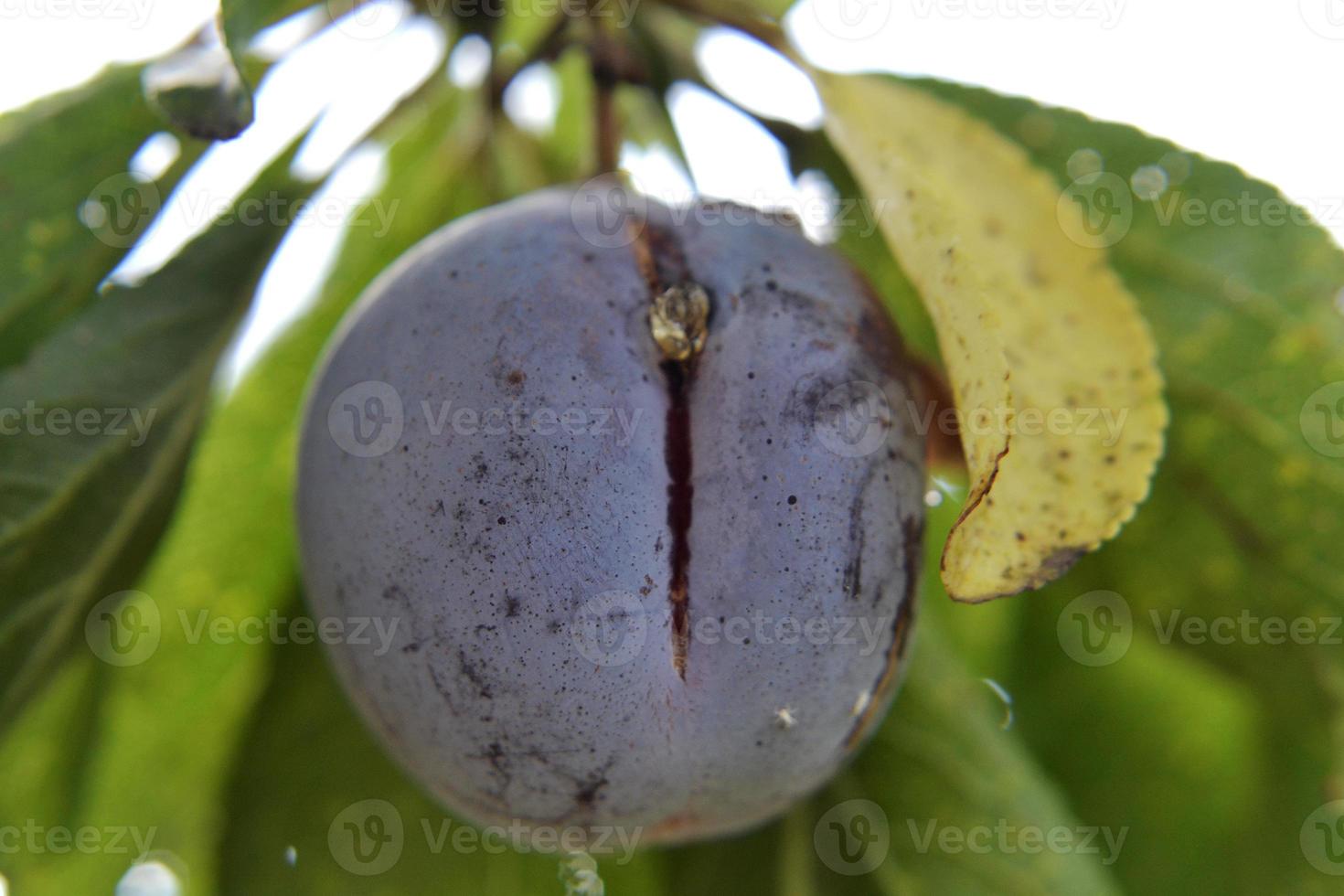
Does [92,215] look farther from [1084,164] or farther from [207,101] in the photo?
[1084,164]

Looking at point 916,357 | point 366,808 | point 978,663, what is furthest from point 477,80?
point 978,663

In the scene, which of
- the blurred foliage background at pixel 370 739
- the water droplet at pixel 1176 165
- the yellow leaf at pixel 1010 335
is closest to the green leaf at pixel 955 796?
the blurred foliage background at pixel 370 739

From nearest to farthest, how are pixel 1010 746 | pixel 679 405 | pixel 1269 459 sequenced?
pixel 679 405 < pixel 1269 459 < pixel 1010 746

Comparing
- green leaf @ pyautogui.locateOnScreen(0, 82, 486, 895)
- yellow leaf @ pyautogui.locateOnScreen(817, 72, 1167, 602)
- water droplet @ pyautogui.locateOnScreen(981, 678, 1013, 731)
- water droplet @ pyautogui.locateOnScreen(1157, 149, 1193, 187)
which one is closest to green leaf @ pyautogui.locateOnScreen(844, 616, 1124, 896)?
water droplet @ pyautogui.locateOnScreen(981, 678, 1013, 731)

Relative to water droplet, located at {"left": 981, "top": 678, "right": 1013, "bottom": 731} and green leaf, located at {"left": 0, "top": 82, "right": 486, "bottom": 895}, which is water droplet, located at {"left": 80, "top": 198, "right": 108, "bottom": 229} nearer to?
green leaf, located at {"left": 0, "top": 82, "right": 486, "bottom": 895}

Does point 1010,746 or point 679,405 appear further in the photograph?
point 1010,746

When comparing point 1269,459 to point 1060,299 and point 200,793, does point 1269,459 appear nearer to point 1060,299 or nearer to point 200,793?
point 1060,299
